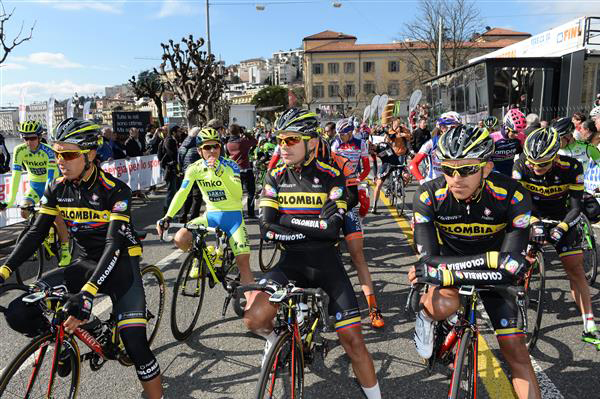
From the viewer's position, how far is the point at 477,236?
3191 mm

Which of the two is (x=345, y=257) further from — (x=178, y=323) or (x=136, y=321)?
(x=136, y=321)

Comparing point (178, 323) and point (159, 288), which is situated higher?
point (159, 288)

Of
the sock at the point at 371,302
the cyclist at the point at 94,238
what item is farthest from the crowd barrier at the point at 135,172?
the sock at the point at 371,302

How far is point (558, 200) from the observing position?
4.80 meters

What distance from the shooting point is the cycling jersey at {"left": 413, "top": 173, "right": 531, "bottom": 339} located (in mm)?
2777

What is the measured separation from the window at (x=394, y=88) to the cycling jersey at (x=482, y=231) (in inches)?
3879

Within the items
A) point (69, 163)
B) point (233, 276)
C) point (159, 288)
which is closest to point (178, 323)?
point (159, 288)

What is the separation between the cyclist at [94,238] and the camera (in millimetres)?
3156

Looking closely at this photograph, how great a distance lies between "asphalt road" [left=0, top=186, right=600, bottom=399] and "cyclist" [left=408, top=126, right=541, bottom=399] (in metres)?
0.86

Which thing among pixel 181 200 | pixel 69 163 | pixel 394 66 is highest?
pixel 394 66

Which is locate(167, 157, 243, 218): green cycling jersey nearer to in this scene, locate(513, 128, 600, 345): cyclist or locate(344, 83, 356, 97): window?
locate(513, 128, 600, 345): cyclist

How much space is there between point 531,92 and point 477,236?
61.5 ft

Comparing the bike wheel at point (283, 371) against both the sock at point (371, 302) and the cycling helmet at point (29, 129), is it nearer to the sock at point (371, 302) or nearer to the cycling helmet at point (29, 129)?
→ the sock at point (371, 302)

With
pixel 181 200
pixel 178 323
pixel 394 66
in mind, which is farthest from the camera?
pixel 394 66
